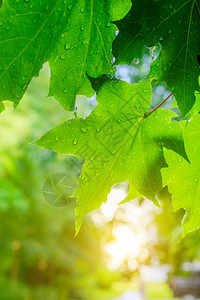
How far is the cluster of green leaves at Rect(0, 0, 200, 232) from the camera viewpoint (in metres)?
0.28

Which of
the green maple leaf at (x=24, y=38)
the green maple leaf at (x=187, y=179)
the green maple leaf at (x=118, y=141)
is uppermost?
the green maple leaf at (x=24, y=38)

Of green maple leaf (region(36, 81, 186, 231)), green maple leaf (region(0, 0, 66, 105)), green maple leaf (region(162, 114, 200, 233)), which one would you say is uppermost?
green maple leaf (region(0, 0, 66, 105))

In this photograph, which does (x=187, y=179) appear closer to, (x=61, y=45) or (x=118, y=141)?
(x=118, y=141)

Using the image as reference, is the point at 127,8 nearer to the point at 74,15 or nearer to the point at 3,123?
the point at 74,15

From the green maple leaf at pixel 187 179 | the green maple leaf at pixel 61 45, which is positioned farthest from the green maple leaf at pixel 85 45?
the green maple leaf at pixel 187 179

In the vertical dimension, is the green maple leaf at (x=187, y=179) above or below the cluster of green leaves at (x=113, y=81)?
below

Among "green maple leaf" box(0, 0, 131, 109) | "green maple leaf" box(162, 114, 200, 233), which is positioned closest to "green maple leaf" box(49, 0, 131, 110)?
"green maple leaf" box(0, 0, 131, 109)

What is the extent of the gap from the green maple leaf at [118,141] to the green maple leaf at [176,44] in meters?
0.04

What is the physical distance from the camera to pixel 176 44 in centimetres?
28

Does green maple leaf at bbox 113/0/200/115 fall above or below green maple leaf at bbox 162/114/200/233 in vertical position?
above

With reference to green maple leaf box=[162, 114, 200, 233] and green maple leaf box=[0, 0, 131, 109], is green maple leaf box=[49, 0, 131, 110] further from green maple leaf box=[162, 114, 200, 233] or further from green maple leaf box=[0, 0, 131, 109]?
green maple leaf box=[162, 114, 200, 233]

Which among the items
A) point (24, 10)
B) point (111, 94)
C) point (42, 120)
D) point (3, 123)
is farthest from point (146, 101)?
point (3, 123)

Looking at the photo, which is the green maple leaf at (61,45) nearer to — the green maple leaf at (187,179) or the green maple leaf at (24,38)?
the green maple leaf at (24,38)

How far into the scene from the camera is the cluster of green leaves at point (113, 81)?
→ 0.28 m
